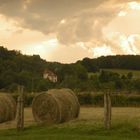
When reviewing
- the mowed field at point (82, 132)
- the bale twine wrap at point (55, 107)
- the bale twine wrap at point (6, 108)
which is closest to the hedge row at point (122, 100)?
the bale twine wrap at point (6, 108)

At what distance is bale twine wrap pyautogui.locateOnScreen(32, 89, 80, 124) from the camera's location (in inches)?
1167

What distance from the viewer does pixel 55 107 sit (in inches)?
1173

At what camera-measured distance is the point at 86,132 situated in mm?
22938

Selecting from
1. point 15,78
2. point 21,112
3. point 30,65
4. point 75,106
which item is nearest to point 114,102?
point 75,106

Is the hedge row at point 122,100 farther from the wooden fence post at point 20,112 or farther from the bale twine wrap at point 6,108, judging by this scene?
the wooden fence post at point 20,112

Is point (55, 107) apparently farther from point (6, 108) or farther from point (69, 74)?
point (69, 74)

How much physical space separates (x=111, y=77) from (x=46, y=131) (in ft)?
146

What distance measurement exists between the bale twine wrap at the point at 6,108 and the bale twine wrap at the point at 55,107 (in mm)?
1895

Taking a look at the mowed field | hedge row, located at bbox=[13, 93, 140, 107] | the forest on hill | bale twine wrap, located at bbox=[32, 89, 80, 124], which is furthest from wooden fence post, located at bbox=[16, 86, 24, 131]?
the forest on hill

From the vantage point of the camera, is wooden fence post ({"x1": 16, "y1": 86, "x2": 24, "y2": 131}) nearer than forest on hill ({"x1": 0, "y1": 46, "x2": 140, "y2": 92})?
Yes

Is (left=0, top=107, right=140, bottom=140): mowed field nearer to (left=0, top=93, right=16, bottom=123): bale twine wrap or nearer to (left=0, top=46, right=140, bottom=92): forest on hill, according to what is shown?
(left=0, top=93, right=16, bottom=123): bale twine wrap

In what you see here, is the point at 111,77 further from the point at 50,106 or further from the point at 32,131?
the point at 32,131

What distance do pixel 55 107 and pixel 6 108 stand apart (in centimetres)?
379

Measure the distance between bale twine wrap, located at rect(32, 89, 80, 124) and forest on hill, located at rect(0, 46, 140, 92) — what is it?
2809 centimetres
